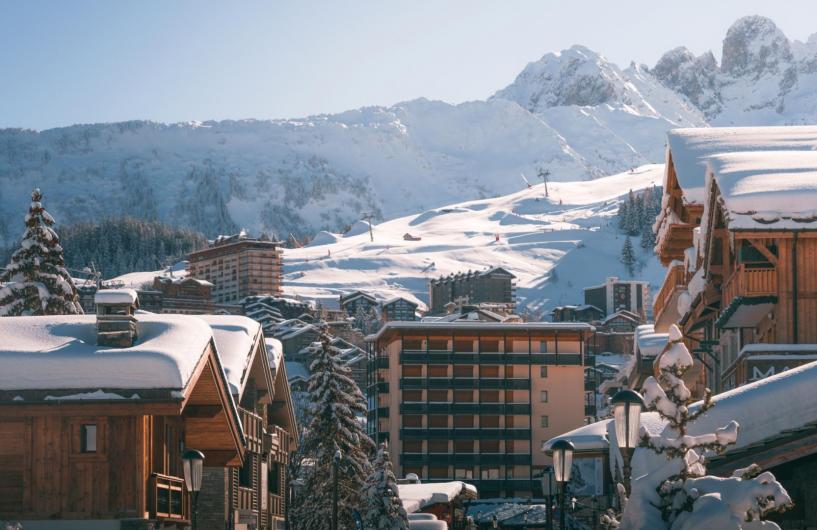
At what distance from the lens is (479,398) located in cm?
10600

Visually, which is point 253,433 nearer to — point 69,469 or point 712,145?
point 69,469

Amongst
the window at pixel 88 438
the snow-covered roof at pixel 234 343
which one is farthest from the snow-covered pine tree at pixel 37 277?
the window at pixel 88 438

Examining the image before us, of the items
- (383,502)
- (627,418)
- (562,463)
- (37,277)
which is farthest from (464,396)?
(627,418)

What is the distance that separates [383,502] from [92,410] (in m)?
15.5

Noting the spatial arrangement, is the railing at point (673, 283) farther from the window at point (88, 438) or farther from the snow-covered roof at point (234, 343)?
the window at point (88, 438)

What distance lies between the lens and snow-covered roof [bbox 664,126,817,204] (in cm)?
4381

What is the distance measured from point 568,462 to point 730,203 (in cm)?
1559

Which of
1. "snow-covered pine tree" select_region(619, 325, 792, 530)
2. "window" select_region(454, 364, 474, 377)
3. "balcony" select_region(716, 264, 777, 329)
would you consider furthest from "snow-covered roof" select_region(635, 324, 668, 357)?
"window" select_region(454, 364, 474, 377)

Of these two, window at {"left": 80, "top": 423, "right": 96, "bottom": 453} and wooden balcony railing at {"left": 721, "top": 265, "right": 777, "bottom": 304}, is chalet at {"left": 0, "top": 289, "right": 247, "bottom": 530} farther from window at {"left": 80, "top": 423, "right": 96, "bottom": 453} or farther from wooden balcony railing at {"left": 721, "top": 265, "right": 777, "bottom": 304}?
wooden balcony railing at {"left": 721, "top": 265, "right": 777, "bottom": 304}

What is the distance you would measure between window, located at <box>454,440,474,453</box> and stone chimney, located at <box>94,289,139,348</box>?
80258 mm

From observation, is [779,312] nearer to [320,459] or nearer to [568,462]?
[568,462]

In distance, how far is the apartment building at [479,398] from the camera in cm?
10400

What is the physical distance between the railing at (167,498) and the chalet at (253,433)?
5.96 feet

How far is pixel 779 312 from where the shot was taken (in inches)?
1444
